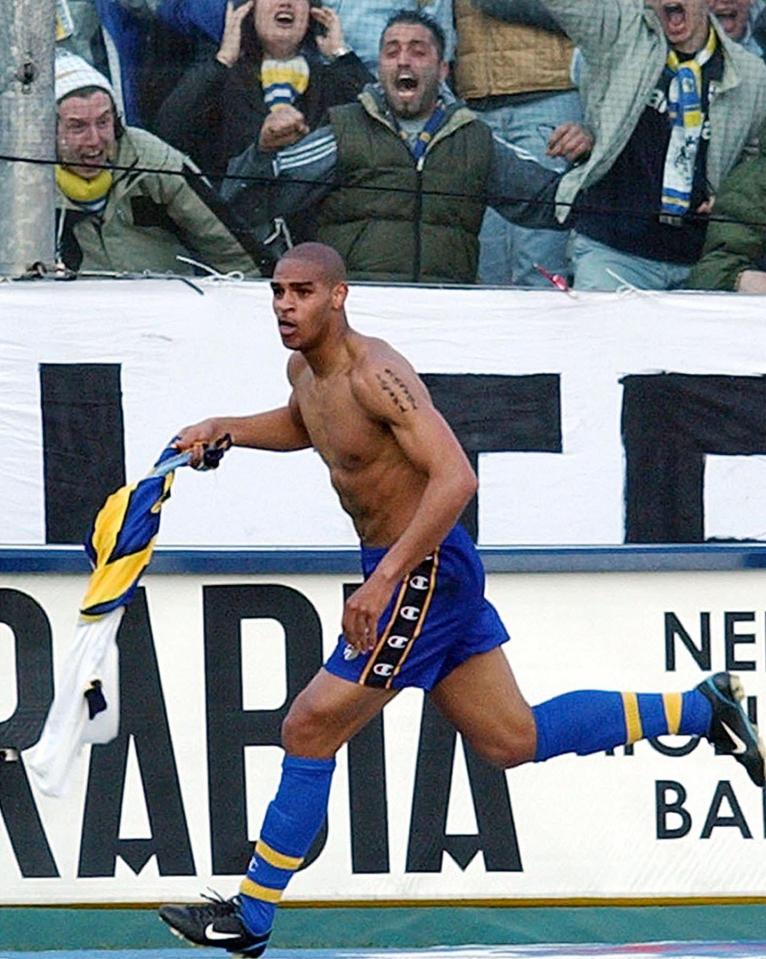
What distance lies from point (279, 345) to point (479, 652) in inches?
53.6

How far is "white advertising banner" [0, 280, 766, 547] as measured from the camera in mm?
6613

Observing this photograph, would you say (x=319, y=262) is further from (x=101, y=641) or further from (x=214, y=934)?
(x=214, y=934)

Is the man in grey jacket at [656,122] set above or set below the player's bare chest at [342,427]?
above

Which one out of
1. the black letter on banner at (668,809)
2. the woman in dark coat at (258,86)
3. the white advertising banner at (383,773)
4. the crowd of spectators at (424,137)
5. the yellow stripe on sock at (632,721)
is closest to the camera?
the yellow stripe on sock at (632,721)

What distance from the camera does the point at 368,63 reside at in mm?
8742

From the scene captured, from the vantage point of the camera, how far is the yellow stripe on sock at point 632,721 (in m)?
6.05

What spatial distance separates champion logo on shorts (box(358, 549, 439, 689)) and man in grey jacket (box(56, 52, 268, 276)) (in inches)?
119

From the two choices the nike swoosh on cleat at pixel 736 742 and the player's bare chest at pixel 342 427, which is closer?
the player's bare chest at pixel 342 427

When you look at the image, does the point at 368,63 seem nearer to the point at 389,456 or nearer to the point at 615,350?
the point at 615,350

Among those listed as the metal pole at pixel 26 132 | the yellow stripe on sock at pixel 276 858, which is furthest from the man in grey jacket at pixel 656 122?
the yellow stripe on sock at pixel 276 858

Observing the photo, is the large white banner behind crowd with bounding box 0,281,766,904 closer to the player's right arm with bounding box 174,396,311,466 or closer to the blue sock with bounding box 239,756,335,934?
the player's right arm with bounding box 174,396,311,466

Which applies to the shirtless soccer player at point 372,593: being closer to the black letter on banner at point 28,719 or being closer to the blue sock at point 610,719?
the blue sock at point 610,719

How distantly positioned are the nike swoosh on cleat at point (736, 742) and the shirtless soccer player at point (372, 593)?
36cm

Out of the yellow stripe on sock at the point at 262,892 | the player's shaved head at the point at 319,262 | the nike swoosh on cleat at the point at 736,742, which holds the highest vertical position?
the player's shaved head at the point at 319,262
